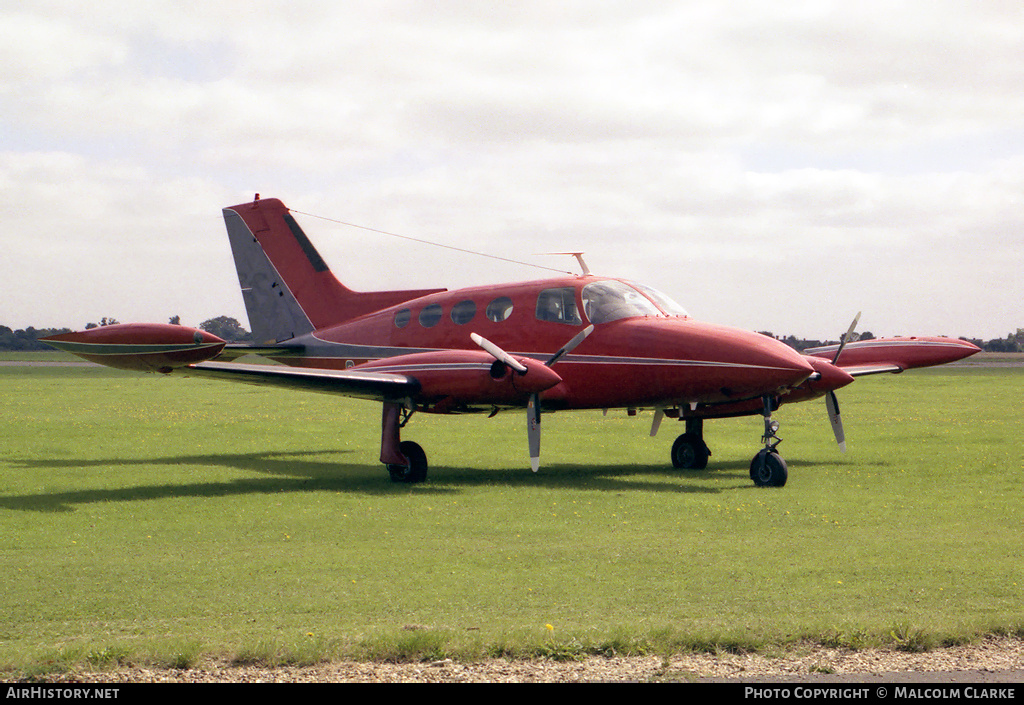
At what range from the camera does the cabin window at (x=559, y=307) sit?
708 inches

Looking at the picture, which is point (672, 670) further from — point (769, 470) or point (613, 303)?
point (613, 303)

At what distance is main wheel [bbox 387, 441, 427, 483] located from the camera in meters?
17.5

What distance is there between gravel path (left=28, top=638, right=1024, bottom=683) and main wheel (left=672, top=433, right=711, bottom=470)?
41.8 ft

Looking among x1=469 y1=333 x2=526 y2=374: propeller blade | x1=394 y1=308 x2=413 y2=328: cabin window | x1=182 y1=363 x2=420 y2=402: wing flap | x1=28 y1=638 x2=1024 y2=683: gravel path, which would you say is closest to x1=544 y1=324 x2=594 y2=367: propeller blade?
x1=469 y1=333 x2=526 y2=374: propeller blade

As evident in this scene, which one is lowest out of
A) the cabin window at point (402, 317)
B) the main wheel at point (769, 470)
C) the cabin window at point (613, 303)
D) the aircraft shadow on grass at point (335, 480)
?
the aircraft shadow on grass at point (335, 480)

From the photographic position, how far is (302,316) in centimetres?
2444

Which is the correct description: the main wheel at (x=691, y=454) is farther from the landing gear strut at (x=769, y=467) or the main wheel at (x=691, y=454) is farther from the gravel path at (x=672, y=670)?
the gravel path at (x=672, y=670)

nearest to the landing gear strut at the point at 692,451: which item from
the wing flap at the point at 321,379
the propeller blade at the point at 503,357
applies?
the propeller blade at the point at 503,357

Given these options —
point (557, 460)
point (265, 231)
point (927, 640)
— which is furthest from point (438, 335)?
point (927, 640)

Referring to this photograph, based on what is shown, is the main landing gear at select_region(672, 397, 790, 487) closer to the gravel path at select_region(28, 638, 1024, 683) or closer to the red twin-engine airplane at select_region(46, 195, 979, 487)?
the red twin-engine airplane at select_region(46, 195, 979, 487)

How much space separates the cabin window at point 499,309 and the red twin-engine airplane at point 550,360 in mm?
26

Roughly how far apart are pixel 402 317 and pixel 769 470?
29.3 ft

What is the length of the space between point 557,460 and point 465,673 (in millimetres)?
15050
